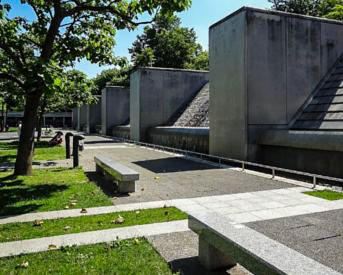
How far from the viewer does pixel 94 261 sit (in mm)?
4133

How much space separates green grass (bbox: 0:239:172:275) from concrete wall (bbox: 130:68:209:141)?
21602 millimetres

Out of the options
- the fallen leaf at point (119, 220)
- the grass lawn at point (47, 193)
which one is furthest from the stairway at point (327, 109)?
the fallen leaf at point (119, 220)

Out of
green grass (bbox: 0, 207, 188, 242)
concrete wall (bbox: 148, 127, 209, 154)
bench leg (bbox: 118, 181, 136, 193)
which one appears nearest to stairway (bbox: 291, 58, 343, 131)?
concrete wall (bbox: 148, 127, 209, 154)

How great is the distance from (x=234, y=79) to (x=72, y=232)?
1023 cm

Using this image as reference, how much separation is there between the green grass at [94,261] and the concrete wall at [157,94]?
21602 mm

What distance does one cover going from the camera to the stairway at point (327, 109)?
1189cm

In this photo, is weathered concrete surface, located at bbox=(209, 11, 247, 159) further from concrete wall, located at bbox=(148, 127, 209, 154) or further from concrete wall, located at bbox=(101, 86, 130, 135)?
concrete wall, located at bbox=(101, 86, 130, 135)

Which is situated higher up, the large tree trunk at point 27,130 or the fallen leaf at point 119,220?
the large tree trunk at point 27,130

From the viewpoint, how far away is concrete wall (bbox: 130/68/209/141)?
1029 inches

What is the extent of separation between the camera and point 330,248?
451 cm

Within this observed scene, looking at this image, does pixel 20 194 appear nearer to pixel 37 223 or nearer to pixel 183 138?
pixel 37 223

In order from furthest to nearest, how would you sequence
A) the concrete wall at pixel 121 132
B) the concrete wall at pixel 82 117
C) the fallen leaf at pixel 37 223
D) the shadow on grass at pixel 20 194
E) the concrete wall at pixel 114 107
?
the concrete wall at pixel 82 117, the concrete wall at pixel 114 107, the concrete wall at pixel 121 132, the shadow on grass at pixel 20 194, the fallen leaf at pixel 37 223

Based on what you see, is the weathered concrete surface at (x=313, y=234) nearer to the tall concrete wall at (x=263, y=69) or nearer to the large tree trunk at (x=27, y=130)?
the tall concrete wall at (x=263, y=69)

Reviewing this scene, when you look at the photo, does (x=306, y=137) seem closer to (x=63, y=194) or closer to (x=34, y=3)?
(x=63, y=194)
